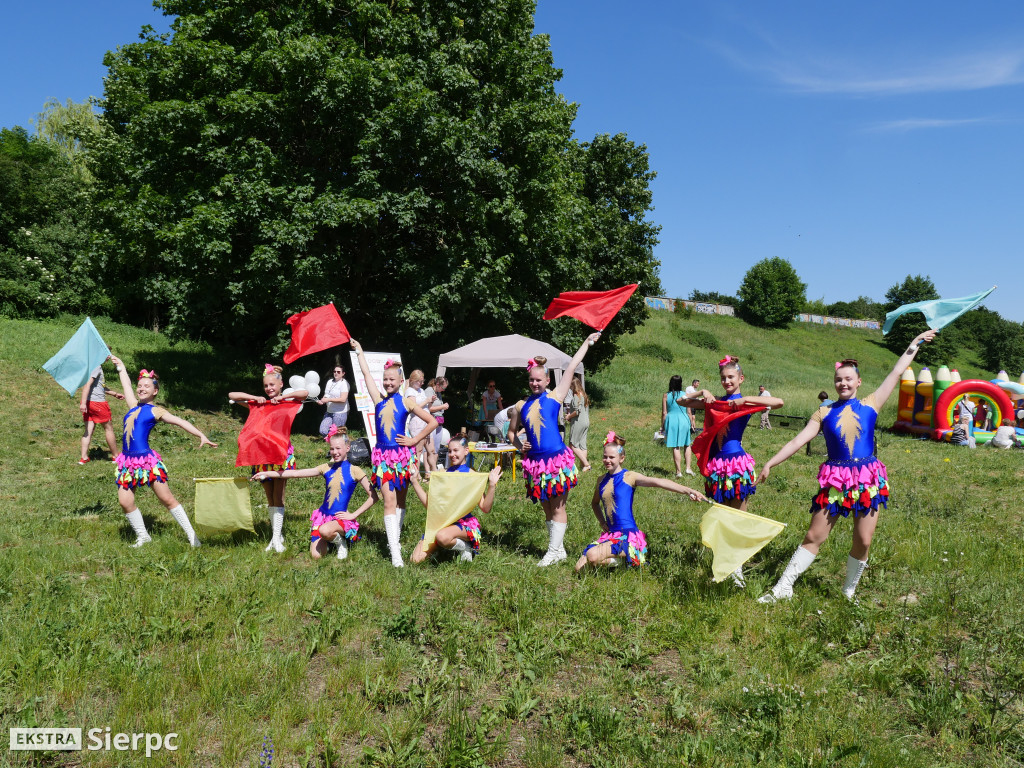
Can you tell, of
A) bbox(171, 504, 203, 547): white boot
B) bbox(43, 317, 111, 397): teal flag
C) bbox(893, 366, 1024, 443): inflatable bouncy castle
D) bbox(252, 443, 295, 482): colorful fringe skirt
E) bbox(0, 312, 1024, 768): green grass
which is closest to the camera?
bbox(0, 312, 1024, 768): green grass

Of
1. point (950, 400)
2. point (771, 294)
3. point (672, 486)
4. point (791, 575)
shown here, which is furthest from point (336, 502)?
point (771, 294)

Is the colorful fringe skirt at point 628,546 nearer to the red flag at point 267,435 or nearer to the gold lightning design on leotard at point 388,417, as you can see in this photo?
the gold lightning design on leotard at point 388,417

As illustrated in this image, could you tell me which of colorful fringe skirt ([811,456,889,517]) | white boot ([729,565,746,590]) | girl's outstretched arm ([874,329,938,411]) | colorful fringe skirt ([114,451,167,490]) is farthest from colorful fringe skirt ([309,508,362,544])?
girl's outstretched arm ([874,329,938,411])

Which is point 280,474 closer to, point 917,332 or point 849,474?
point 849,474

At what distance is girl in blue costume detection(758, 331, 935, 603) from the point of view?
5.57 m

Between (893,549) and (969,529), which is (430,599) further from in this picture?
(969,529)

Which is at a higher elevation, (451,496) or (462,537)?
(451,496)

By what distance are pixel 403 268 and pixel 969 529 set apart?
45.2 feet

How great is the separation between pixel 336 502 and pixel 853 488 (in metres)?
5.36

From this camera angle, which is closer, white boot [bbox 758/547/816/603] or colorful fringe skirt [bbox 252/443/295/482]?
white boot [bbox 758/547/816/603]

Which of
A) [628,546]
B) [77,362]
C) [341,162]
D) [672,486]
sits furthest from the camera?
[341,162]

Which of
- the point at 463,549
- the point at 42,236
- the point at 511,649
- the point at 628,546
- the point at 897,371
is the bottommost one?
the point at 511,649

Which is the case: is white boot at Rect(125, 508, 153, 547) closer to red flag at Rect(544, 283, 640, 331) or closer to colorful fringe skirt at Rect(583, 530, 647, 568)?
colorful fringe skirt at Rect(583, 530, 647, 568)

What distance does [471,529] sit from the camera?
6980 millimetres
